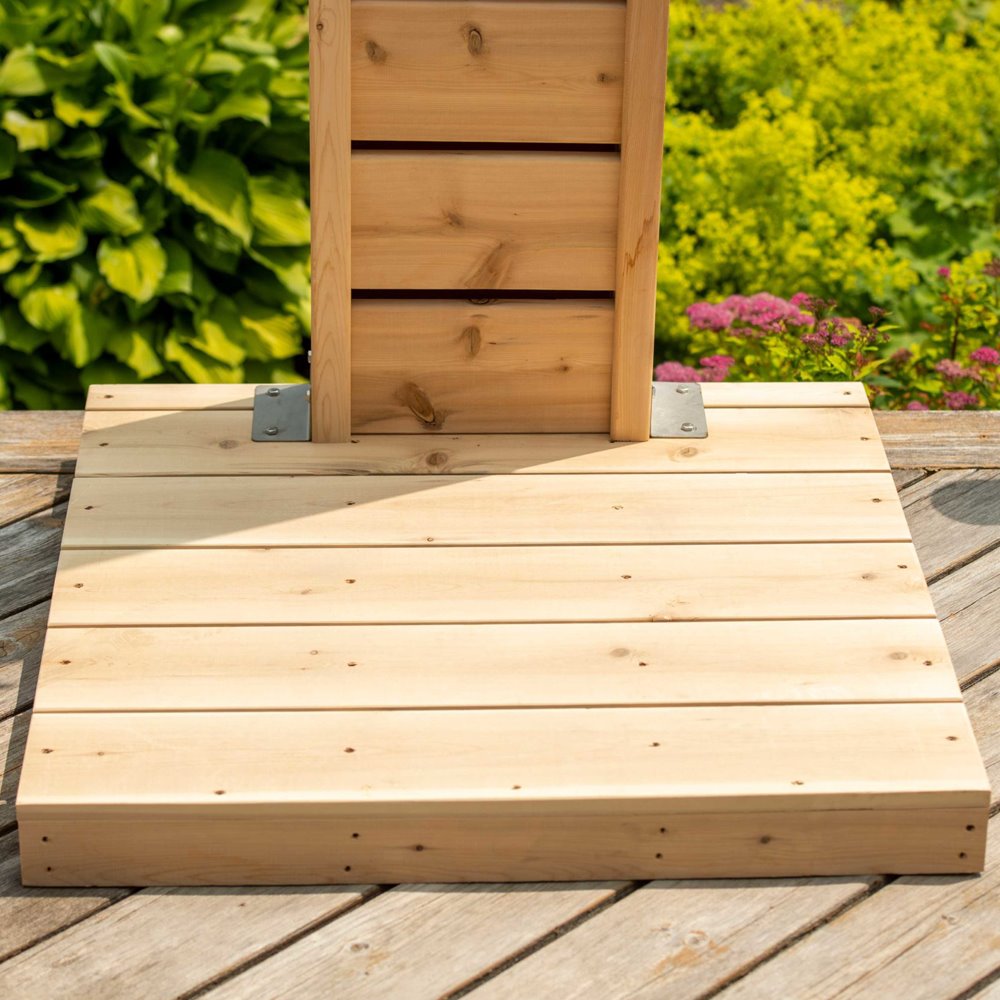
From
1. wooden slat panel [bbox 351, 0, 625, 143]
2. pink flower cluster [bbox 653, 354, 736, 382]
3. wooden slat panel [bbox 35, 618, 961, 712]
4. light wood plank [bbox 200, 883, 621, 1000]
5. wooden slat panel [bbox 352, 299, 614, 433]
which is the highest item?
wooden slat panel [bbox 351, 0, 625, 143]

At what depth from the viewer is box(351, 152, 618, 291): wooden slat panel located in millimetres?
2596

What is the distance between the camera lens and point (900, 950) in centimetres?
192

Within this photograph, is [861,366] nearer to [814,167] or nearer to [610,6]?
[610,6]

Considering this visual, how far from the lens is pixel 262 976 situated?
187 centimetres

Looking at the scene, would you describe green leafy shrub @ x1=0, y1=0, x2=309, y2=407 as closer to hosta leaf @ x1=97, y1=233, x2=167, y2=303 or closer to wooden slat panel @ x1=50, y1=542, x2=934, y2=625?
hosta leaf @ x1=97, y1=233, x2=167, y2=303

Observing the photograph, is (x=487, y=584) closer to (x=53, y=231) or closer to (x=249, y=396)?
(x=249, y=396)

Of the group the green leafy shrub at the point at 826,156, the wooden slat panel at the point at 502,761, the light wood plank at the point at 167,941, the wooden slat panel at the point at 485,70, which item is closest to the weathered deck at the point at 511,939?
the light wood plank at the point at 167,941

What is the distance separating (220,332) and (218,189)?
410 mm

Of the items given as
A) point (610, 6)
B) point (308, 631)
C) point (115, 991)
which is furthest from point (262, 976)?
point (610, 6)

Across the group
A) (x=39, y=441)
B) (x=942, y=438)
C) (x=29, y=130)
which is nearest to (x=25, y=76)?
(x=29, y=130)

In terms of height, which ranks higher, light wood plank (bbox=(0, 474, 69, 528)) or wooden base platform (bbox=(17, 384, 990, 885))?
wooden base platform (bbox=(17, 384, 990, 885))

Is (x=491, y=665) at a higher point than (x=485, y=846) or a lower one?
higher

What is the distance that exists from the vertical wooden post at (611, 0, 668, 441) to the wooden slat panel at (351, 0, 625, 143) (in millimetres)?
40

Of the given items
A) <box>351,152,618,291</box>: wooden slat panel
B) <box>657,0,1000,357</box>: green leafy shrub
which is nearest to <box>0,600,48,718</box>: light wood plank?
<box>351,152,618,291</box>: wooden slat panel
